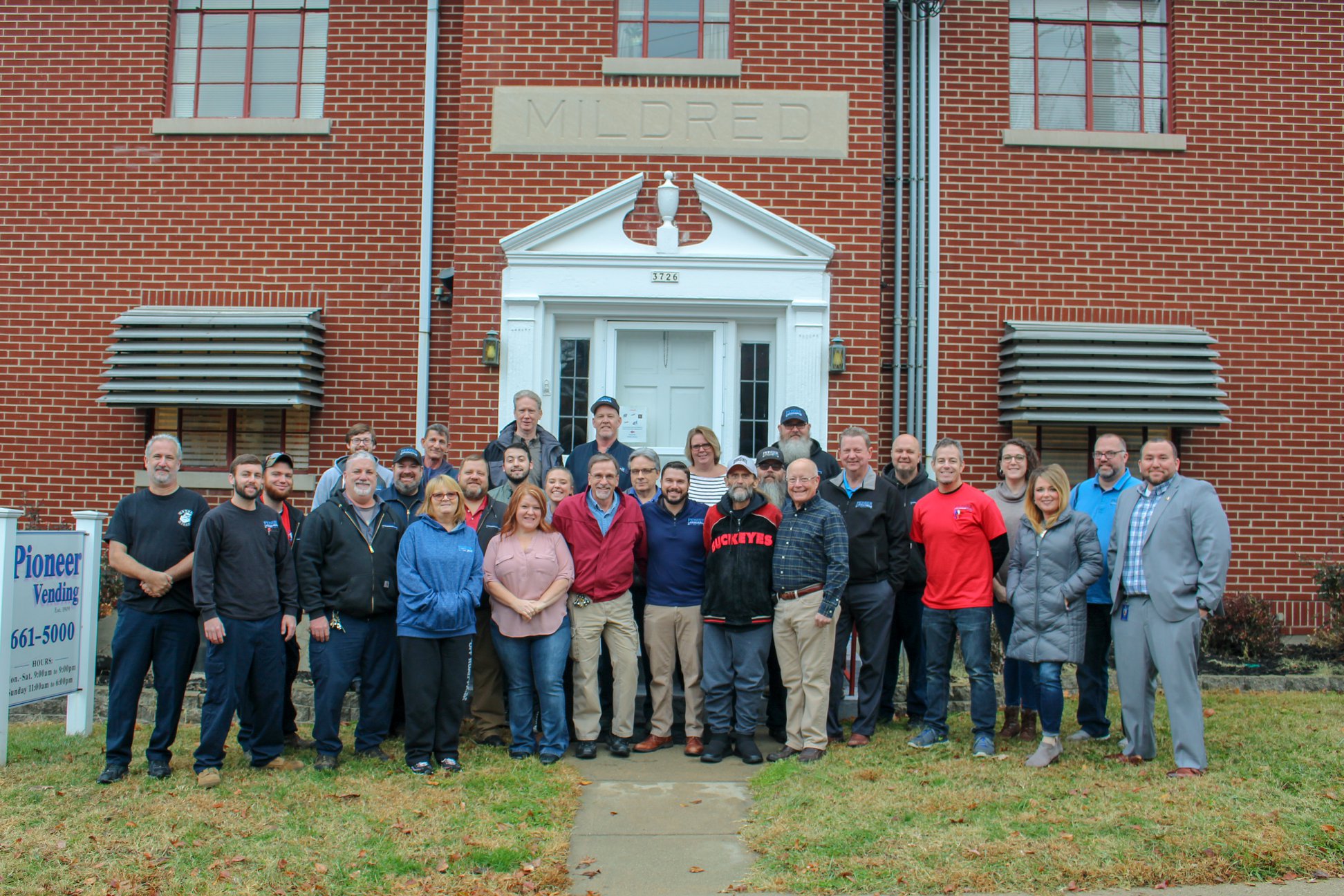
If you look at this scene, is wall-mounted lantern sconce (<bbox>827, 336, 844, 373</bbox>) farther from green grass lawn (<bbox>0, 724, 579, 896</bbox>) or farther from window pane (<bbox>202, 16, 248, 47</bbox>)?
window pane (<bbox>202, 16, 248, 47</bbox>)

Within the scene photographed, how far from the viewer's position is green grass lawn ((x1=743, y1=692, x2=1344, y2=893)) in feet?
15.5

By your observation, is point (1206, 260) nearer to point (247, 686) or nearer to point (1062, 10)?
point (1062, 10)

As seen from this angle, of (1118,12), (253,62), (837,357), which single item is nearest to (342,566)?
(837,357)

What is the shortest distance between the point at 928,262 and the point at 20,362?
8.18 meters

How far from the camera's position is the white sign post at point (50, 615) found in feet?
21.6

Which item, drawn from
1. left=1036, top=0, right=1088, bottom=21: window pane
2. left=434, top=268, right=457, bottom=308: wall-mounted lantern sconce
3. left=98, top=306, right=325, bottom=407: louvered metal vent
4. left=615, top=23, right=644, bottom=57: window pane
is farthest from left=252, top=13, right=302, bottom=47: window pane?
left=1036, top=0, right=1088, bottom=21: window pane

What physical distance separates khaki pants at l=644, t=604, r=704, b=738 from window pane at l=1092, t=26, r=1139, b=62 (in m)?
6.85

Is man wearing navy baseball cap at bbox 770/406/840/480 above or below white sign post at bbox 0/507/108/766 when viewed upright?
above

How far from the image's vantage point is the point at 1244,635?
29.1ft

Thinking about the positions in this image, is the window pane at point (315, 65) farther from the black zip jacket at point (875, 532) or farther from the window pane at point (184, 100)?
the black zip jacket at point (875, 532)

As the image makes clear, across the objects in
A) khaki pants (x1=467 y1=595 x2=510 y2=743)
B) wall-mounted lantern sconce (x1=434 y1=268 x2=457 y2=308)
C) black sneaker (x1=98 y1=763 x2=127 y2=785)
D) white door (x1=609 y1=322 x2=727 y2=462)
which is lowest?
black sneaker (x1=98 y1=763 x2=127 y2=785)

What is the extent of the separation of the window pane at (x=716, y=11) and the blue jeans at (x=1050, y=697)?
6.05m

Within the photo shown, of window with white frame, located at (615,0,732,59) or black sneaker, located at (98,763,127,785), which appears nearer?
black sneaker, located at (98,763,127,785)

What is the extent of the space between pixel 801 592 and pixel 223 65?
7477 mm
